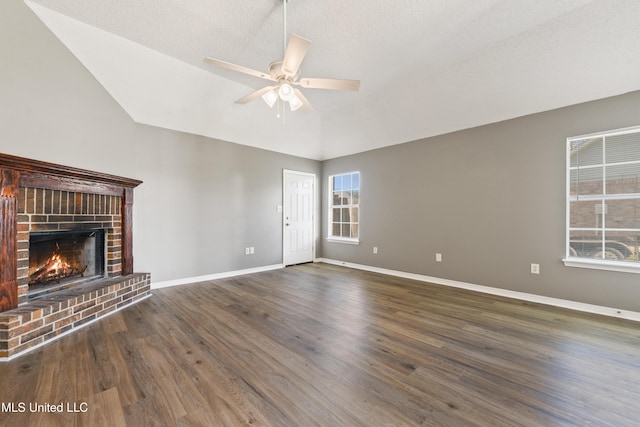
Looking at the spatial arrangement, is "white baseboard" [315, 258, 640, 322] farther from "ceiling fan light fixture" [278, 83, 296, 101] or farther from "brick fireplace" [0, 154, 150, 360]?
"brick fireplace" [0, 154, 150, 360]

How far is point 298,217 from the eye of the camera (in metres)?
5.64

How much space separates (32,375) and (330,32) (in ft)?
12.1

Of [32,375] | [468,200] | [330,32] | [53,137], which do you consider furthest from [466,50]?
[32,375]

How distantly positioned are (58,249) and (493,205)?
17.7 ft

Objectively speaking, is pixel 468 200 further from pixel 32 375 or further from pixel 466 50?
pixel 32 375

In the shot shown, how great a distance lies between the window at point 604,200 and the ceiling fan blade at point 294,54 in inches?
132

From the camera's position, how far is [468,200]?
3.87 metres

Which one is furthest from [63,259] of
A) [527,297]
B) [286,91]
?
[527,297]

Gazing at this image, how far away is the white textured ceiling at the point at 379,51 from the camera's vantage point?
→ 230cm

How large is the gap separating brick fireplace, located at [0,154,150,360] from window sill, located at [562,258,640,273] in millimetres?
5323

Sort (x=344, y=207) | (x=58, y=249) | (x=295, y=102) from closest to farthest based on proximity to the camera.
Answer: (x=295, y=102) < (x=58, y=249) < (x=344, y=207)

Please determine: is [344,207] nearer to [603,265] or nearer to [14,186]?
[603,265]

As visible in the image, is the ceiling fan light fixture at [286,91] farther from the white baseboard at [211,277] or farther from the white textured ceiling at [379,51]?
the white baseboard at [211,277]

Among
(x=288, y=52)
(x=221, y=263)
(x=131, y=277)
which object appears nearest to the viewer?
(x=288, y=52)
